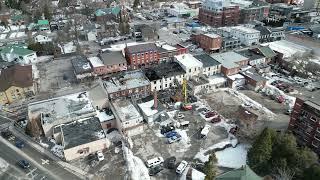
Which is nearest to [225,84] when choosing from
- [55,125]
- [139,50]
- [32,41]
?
[139,50]

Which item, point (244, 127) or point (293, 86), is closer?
point (244, 127)

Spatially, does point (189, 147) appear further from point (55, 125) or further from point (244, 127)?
point (55, 125)

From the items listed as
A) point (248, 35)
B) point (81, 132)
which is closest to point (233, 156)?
point (81, 132)

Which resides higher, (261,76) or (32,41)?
(32,41)

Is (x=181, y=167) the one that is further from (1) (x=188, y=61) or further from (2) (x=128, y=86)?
(1) (x=188, y=61)

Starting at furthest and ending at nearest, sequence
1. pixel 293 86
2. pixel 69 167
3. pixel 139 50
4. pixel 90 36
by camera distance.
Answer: pixel 90 36
pixel 139 50
pixel 293 86
pixel 69 167

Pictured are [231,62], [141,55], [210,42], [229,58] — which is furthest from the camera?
[210,42]
